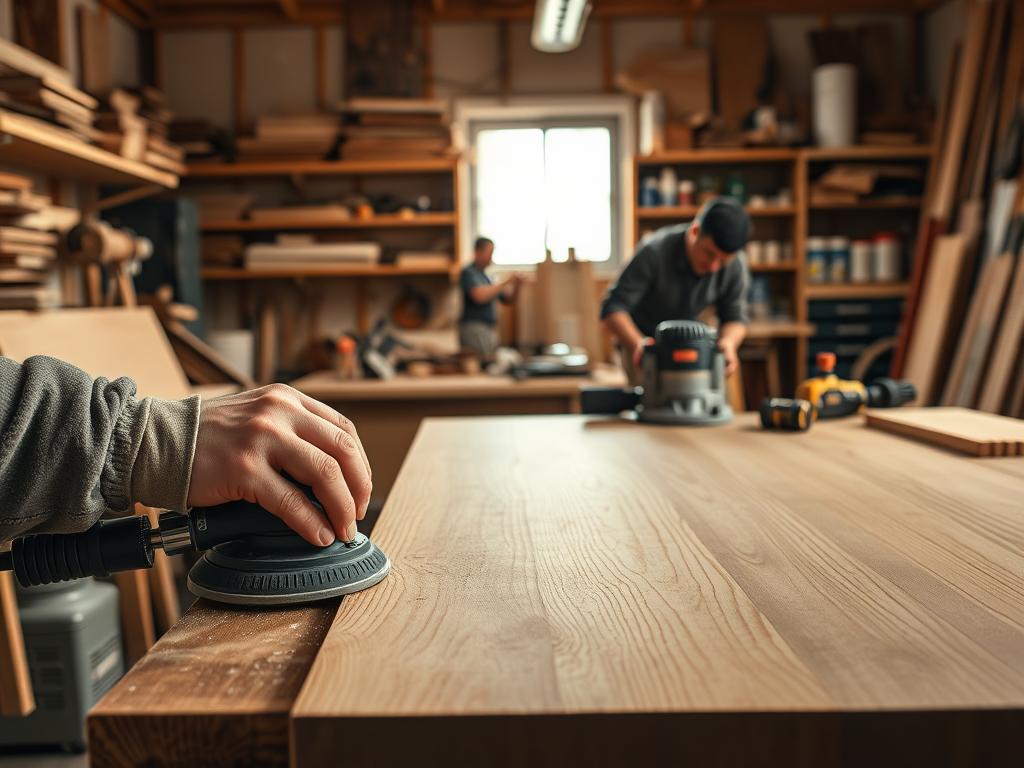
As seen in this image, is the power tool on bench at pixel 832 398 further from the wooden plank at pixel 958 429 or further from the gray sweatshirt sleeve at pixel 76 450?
the gray sweatshirt sleeve at pixel 76 450

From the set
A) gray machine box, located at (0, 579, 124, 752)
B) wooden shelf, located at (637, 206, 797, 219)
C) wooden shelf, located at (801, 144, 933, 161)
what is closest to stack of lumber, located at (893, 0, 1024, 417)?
wooden shelf, located at (801, 144, 933, 161)

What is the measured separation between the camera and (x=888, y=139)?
5844 millimetres

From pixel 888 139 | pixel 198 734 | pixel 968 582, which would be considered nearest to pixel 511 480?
pixel 968 582

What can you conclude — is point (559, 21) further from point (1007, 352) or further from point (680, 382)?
point (1007, 352)

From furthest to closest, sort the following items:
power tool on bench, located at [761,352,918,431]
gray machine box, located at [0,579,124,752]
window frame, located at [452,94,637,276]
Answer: window frame, located at [452,94,637,276] < gray machine box, located at [0,579,124,752] < power tool on bench, located at [761,352,918,431]

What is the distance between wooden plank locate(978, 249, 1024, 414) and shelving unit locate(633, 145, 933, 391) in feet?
5.67

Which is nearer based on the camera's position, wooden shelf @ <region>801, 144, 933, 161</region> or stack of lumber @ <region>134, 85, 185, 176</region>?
stack of lumber @ <region>134, 85, 185, 176</region>

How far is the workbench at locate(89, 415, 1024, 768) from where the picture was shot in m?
0.53

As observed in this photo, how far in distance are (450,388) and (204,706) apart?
3.18m

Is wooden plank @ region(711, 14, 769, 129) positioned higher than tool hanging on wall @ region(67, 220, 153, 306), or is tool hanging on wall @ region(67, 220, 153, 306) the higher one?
wooden plank @ region(711, 14, 769, 129)

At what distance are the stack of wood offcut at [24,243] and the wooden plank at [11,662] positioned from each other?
1.02 m

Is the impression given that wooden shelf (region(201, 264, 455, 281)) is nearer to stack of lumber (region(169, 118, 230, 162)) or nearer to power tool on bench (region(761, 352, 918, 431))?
stack of lumber (region(169, 118, 230, 162))

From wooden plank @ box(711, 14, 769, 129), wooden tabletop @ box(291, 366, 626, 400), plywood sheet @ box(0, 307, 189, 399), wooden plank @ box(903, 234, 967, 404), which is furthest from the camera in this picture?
wooden plank @ box(711, 14, 769, 129)

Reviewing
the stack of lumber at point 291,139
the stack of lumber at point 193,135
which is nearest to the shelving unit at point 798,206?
the stack of lumber at point 291,139
